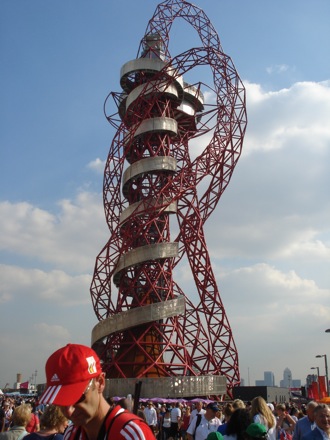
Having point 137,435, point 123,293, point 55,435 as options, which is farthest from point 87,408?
point 123,293

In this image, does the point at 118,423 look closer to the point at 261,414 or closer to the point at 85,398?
the point at 85,398

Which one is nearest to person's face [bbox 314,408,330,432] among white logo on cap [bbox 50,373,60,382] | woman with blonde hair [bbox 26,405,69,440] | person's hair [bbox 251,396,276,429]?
person's hair [bbox 251,396,276,429]

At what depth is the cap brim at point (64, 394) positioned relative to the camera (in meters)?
1.93

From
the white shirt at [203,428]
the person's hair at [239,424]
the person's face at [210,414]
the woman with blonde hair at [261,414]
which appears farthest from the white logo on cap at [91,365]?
the white shirt at [203,428]

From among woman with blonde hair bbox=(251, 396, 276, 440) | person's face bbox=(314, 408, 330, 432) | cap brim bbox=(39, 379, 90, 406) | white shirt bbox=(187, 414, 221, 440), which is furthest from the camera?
white shirt bbox=(187, 414, 221, 440)

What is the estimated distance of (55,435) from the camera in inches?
158

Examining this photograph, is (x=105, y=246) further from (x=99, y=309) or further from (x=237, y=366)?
(x=237, y=366)

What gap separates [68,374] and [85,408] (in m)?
0.19

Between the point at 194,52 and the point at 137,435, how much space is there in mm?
31075

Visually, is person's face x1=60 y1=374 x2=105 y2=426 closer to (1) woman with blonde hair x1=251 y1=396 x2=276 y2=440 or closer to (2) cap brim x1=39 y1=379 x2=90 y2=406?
(2) cap brim x1=39 y1=379 x2=90 y2=406

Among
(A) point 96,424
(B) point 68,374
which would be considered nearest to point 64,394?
(B) point 68,374

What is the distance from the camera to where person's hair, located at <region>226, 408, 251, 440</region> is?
455cm

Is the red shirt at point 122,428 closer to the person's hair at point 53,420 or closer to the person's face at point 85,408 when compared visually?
the person's face at point 85,408

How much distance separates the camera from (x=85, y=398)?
206 centimetres
